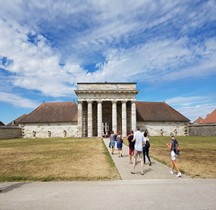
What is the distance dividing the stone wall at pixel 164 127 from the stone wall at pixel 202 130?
1299 mm

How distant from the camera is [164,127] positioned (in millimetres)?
46688

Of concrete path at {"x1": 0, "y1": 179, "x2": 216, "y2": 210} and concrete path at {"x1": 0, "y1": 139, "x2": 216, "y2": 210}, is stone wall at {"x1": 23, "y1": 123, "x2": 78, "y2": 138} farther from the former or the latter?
concrete path at {"x1": 0, "y1": 179, "x2": 216, "y2": 210}

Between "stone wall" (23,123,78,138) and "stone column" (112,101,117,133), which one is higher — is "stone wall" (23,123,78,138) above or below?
below

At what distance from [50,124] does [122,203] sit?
4266cm

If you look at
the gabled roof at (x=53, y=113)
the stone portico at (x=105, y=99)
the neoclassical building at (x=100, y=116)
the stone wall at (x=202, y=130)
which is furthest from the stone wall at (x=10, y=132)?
the stone wall at (x=202, y=130)

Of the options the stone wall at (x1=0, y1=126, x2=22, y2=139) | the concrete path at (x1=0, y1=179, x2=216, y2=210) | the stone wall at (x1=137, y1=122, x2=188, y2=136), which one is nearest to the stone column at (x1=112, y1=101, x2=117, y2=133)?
the stone wall at (x1=137, y1=122, x2=188, y2=136)

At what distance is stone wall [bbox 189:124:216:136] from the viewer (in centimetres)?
3947

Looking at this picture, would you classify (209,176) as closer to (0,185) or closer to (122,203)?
(122,203)

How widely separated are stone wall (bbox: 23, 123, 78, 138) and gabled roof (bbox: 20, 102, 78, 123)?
936 millimetres

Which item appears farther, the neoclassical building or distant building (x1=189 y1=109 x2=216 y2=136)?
the neoclassical building

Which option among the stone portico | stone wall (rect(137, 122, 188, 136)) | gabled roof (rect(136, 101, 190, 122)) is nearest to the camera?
the stone portico

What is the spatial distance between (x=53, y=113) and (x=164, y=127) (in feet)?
82.1

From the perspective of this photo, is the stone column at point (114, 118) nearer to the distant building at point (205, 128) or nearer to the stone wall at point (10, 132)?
the distant building at point (205, 128)

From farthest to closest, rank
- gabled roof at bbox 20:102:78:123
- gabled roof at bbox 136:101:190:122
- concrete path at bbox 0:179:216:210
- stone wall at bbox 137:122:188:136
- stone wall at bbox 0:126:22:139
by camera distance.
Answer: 1. gabled roof at bbox 136:101:190:122
2. stone wall at bbox 137:122:188:136
3. gabled roof at bbox 20:102:78:123
4. stone wall at bbox 0:126:22:139
5. concrete path at bbox 0:179:216:210
